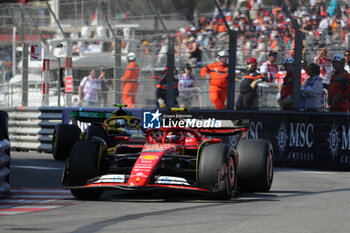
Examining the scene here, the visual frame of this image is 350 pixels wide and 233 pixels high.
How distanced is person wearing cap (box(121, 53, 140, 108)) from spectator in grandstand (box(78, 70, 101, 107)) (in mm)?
779

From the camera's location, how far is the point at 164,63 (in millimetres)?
14914

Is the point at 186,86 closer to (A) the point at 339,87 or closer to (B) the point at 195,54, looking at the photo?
(B) the point at 195,54

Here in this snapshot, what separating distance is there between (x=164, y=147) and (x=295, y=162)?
5.59 metres

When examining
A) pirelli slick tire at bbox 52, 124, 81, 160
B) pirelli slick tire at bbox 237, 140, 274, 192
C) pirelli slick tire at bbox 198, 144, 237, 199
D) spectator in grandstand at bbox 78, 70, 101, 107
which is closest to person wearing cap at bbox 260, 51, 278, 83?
pirelli slick tire at bbox 52, 124, 81, 160

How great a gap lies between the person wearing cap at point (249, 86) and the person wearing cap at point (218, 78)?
1.05 feet

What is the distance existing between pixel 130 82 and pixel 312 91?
407 centimetres

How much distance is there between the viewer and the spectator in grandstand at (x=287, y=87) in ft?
44.0

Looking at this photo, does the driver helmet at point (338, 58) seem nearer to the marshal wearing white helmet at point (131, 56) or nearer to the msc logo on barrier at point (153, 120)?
the msc logo on barrier at point (153, 120)

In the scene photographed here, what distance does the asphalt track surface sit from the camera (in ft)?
19.4

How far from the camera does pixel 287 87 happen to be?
44.3ft

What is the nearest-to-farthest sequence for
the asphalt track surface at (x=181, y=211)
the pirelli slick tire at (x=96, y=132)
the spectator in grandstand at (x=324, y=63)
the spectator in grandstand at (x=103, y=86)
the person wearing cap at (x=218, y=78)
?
the asphalt track surface at (x=181, y=211) → the pirelli slick tire at (x=96, y=132) → the spectator in grandstand at (x=324, y=63) → the person wearing cap at (x=218, y=78) → the spectator in grandstand at (x=103, y=86)

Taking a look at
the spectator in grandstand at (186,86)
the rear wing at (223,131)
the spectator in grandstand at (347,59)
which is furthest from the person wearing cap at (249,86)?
the rear wing at (223,131)

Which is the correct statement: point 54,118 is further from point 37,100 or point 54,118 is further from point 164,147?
point 164,147

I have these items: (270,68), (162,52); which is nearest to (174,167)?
(270,68)
